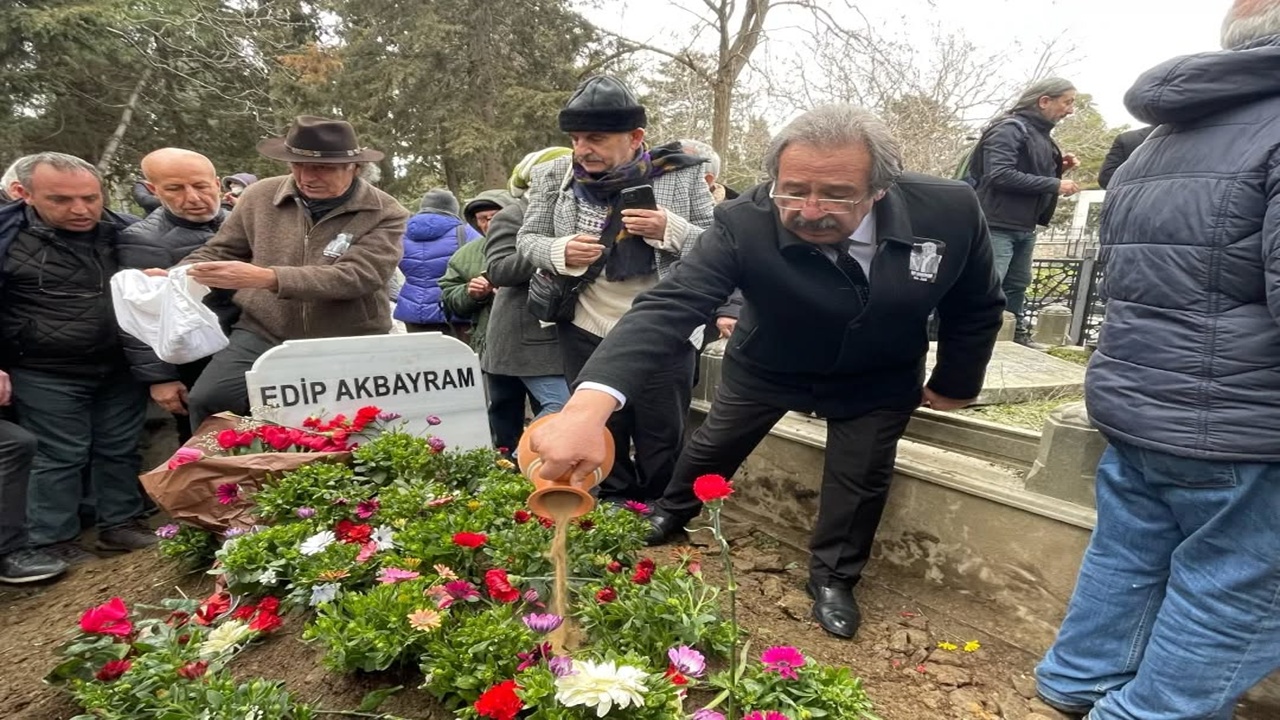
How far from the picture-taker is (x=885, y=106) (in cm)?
1230

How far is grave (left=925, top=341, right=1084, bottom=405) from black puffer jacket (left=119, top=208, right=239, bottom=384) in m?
3.29

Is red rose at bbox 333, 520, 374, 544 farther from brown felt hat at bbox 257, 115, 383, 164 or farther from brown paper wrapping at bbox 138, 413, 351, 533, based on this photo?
brown felt hat at bbox 257, 115, 383, 164

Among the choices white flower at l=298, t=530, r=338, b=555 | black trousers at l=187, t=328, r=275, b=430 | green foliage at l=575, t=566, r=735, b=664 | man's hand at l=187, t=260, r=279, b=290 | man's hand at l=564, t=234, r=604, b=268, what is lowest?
green foliage at l=575, t=566, r=735, b=664

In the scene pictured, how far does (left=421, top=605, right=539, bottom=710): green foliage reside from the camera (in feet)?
5.13

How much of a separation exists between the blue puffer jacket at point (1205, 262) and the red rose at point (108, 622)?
2.55 metres

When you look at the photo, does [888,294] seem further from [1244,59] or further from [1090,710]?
[1090,710]

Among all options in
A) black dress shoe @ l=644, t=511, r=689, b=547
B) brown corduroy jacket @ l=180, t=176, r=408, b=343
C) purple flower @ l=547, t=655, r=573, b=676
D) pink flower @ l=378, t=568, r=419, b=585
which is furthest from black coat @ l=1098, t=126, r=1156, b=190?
pink flower @ l=378, t=568, r=419, b=585

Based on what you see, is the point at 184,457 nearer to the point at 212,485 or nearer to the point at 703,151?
the point at 212,485

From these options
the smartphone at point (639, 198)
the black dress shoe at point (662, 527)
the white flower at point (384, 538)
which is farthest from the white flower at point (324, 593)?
the smartphone at point (639, 198)

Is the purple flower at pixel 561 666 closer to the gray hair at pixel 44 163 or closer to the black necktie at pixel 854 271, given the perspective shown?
the black necktie at pixel 854 271

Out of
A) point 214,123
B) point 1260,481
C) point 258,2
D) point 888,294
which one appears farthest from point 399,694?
point 258,2

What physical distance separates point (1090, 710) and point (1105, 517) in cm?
58

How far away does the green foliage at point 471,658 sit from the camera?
5.13ft

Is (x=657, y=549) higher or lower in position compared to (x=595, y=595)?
lower
